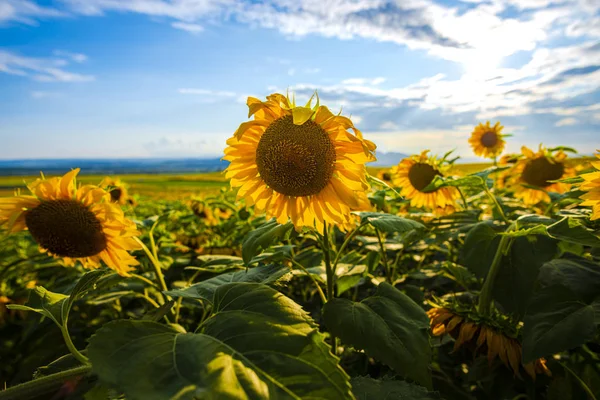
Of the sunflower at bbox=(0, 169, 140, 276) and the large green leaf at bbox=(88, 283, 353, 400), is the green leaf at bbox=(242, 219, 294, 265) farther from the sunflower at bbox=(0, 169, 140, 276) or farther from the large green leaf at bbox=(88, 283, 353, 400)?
the sunflower at bbox=(0, 169, 140, 276)

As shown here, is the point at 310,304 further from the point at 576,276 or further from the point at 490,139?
the point at 490,139

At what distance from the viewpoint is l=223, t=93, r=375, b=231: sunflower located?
152 centimetres

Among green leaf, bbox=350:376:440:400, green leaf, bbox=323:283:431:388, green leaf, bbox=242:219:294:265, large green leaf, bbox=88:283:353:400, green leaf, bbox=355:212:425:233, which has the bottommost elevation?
green leaf, bbox=350:376:440:400

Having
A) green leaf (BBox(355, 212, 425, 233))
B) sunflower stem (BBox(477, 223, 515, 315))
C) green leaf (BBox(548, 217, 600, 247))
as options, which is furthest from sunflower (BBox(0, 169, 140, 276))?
green leaf (BBox(548, 217, 600, 247))

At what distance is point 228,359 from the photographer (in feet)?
2.39

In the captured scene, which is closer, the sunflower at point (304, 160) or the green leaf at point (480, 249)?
the sunflower at point (304, 160)

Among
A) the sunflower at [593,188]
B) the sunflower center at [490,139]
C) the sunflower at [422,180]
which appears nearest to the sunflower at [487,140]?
the sunflower center at [490,139]

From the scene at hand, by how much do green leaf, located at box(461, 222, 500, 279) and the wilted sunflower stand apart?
22cm

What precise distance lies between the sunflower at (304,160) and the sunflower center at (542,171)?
9.13 feet

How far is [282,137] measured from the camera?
1544 mm

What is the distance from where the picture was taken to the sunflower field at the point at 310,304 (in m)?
0.75

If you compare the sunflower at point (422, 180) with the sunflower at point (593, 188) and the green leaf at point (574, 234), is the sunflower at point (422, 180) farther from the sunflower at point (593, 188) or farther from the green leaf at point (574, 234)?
the green leaf at point (574, 234)

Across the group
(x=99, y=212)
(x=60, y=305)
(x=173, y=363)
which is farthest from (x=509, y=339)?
(x=99, y=212)

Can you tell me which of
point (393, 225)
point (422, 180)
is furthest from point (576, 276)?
point (422, 180)
